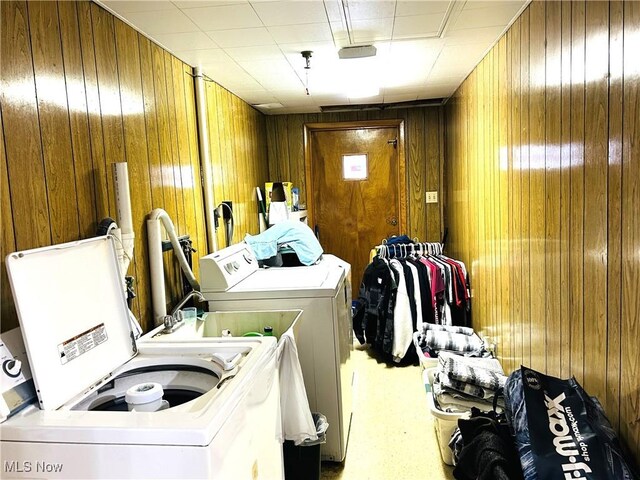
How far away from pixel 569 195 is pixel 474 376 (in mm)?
1076

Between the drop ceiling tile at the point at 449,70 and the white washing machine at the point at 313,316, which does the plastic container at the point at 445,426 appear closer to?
the white washing machine at the point at 313,316

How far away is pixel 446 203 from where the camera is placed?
15.0 feet

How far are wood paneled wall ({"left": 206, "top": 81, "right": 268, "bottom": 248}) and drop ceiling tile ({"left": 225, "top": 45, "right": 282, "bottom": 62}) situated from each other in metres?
0.48

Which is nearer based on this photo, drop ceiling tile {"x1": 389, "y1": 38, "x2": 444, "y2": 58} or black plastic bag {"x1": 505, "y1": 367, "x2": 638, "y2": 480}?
black plastic bag {"x1": 505, "y1": 367, "x2": 638, "y2": 480}

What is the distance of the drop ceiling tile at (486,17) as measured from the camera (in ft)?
6.80

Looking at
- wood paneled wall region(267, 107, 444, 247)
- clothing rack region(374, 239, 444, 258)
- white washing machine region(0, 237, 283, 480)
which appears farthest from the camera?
wood paneled wall region(267, 107, 444, 247)

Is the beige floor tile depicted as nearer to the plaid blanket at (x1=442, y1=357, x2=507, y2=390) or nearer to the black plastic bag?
the plaid blanket at (x1=442, y1=357, x2=507, y2=390)

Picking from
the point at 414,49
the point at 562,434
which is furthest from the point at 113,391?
the point at 414,49

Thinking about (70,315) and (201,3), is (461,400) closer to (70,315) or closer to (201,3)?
(70,315)

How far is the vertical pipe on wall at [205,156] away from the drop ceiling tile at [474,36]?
4.67 feet

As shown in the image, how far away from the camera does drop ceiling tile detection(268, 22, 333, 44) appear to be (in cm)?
220

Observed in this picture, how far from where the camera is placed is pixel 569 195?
1740mm

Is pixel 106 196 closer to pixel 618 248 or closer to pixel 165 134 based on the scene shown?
pixel 165 134

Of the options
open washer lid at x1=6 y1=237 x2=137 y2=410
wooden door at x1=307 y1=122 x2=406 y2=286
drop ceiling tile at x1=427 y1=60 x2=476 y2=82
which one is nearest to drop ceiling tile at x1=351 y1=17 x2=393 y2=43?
drop ceiling tile at x1=427 y1=60 x2=476 y2=82
